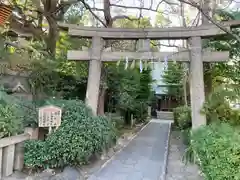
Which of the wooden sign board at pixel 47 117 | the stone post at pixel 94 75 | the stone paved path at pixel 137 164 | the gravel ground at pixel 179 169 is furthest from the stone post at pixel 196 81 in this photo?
the wooden sign board at pixel 47 117

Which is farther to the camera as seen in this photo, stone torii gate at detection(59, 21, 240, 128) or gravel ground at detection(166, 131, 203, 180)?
stone torii gate at detection(59, 21, 240, 128)

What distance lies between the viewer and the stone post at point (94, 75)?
23.0 ft

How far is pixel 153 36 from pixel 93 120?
9.67 feet

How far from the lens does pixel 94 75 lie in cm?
712

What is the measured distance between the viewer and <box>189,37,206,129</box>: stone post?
6484 mm

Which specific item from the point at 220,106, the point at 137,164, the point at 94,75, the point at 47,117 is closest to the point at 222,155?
the point at 137,164

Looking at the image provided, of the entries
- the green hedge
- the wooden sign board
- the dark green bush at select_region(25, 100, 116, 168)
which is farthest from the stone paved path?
the green hedge

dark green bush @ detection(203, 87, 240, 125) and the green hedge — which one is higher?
dark green bush @ detection(203, 87, 240, 125)

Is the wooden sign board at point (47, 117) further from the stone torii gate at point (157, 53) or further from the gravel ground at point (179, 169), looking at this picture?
the gravel ground at point (179, 169)

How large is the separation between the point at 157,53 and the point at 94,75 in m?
1.90

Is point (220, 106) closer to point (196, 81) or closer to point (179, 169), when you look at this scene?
point (196, 81)

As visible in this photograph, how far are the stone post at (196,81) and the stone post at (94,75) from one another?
102 inches

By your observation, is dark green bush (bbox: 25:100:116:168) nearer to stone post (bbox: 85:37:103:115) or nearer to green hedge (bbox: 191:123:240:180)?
stone post (bbox: 85:37:103:115)

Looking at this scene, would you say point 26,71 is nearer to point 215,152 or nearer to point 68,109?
point 68,109
